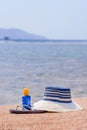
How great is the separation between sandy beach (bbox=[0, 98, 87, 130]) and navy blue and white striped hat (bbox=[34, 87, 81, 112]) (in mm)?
371

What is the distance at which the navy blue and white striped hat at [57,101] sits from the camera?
481 inches

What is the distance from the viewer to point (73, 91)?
1995cm

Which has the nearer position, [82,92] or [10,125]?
[10,125]

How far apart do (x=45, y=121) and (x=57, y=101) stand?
154 centimetres

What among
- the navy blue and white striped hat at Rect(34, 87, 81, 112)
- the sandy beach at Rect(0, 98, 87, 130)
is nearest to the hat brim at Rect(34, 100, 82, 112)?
the navy blue and white striped hat at Rect(34, 87, 81, 112)

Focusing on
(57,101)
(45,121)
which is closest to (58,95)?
(57,101)

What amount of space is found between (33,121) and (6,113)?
150cm

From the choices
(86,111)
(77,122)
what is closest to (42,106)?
(86,111)

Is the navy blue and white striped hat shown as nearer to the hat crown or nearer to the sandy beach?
the hat crown

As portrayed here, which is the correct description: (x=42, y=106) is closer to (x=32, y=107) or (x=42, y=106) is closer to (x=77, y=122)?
(x=32, y=107)

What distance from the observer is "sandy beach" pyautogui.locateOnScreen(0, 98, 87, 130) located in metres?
10.2

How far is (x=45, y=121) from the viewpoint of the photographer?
10812 millimetres

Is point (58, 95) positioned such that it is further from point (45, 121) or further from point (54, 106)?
point (45, 121)

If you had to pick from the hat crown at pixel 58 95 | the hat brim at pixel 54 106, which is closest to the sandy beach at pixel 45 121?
the hat brim at pixel 54 106
